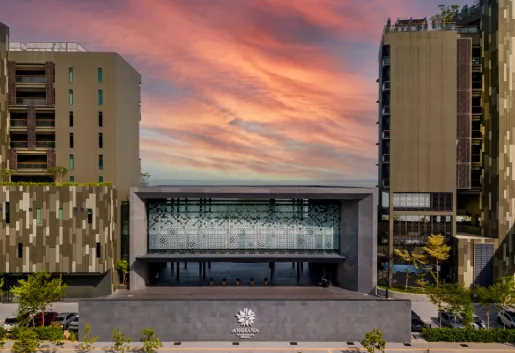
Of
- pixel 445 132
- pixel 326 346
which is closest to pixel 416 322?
pixel 326 346

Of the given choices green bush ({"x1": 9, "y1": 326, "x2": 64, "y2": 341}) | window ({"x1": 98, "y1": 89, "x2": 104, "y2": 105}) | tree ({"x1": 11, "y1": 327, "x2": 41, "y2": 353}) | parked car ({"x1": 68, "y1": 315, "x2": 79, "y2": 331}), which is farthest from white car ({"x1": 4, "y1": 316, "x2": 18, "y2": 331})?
window ({"x1": 98, "y1": 89, "x2": 104, "y2": 105})

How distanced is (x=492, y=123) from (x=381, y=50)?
709 inches

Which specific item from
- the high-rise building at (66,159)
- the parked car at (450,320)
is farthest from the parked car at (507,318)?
the high-rise building at (66,159)

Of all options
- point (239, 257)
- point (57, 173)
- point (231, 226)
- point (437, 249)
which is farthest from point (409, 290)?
point (57, 173)

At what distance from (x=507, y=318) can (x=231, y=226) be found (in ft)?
105

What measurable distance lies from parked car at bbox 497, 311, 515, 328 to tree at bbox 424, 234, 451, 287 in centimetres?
771

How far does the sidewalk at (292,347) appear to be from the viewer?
103 ft

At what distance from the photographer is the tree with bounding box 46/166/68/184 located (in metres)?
43.2

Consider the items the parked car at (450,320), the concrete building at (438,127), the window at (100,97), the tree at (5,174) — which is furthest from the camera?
the concrete building at (438,127)

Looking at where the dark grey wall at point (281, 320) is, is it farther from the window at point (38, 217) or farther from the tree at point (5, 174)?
the tree at point (5, 174)

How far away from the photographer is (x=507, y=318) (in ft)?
121

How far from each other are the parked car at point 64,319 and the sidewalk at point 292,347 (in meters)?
2.38

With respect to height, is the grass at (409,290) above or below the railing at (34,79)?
below

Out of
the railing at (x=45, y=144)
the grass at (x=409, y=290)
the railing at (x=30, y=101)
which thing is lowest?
the grass at (x=409, y=290)
